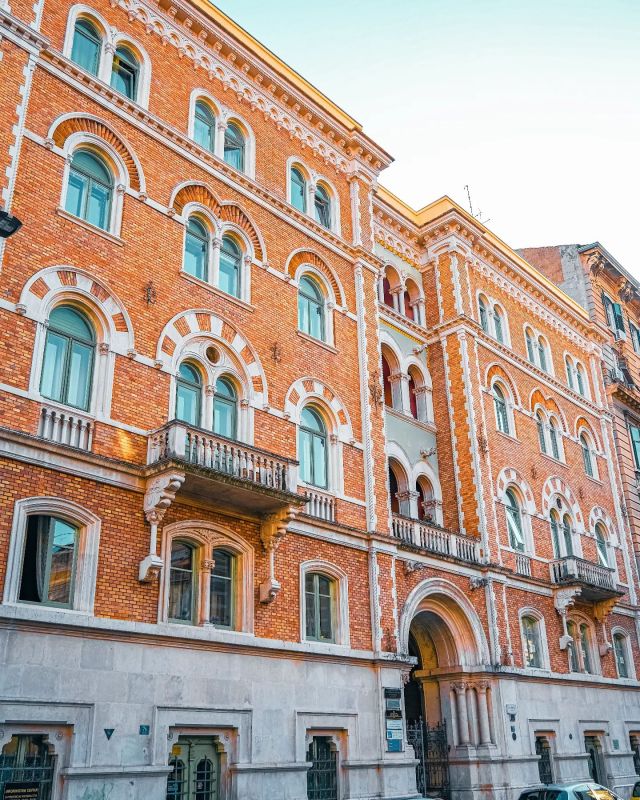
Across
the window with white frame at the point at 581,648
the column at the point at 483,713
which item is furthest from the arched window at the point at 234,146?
the window with white frame at the point at 581,648

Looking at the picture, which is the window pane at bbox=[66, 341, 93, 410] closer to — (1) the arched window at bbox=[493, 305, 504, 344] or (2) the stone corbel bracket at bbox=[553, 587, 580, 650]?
(2) the stone corbel bracket at bbox=[553, 587, 580, 650]

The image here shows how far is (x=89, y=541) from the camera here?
632 inches

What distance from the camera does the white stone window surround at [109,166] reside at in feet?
61.4

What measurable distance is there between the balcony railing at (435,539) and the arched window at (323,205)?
9.50 meters

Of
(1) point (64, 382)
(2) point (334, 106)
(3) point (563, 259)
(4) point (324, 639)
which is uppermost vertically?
(3) point (563, 259)

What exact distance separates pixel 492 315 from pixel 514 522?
8417 mm

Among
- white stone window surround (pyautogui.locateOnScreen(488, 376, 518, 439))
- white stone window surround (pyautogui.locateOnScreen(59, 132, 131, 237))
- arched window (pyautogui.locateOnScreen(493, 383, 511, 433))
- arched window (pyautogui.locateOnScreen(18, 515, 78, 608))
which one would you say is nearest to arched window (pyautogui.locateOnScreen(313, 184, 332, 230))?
white stone window surround (pyautogui.locateOnScreen(59, 132, 131, 237))

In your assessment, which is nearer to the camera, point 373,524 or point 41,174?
point 41,174

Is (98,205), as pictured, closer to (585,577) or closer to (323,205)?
(323,205)

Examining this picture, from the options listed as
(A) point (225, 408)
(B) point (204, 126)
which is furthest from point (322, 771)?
(B) point (204, 126)

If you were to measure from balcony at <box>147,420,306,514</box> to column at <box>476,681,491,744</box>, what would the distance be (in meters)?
9.83

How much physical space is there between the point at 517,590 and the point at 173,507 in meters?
14.5

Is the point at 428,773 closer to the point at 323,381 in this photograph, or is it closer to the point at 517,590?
the point at 517,590

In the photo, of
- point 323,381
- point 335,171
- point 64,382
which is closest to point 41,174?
point 64,382
